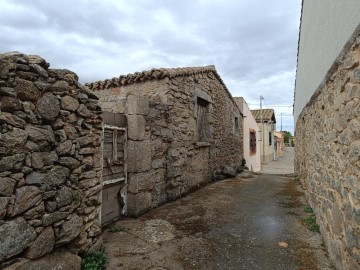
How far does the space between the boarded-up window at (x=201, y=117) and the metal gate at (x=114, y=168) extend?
3.27 meters

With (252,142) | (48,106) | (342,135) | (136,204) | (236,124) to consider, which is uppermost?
(236,124)

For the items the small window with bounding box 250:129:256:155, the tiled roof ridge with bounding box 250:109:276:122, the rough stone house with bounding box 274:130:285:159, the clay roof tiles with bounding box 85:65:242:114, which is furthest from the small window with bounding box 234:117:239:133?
the rough stone house with bounding box 274:130:285:159

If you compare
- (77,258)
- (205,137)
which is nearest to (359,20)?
(77,258)

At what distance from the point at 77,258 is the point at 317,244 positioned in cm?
297

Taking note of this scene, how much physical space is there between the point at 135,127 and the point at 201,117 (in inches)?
136

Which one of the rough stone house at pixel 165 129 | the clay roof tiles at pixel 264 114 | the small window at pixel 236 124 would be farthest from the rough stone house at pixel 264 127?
the rough stone house at pixel 165 129

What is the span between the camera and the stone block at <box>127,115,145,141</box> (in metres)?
4.40

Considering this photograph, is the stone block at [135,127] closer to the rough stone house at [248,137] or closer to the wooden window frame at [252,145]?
the rough stone house at [248,137]

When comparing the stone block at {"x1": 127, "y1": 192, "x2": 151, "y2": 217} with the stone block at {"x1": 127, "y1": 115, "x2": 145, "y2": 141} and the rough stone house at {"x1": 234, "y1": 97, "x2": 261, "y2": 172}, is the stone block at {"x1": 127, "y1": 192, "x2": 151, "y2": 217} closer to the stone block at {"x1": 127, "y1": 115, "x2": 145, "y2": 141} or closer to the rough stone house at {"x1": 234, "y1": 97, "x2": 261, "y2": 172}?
the stone block at {"x1": 127, "y1": 115, "x2": 145, "y2": 141}

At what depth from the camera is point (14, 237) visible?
1906mm

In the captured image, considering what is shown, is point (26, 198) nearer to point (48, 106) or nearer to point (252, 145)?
point (48, 106)

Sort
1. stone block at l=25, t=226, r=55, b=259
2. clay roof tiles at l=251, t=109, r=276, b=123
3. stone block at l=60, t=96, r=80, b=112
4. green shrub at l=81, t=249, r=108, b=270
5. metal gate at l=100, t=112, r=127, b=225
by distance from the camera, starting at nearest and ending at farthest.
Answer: stone block at l=25, t=226, r=55, b=259 → stone block at l=60, t=96, r=80, b=112 → green shrub at l=81, t=249, r=108, b=270 → metal gate at l=100, t=112, r=127, b=225 → clay roof tiles at l=251, t=109, r=276, b=123

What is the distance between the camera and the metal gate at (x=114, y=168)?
3850 millimetres

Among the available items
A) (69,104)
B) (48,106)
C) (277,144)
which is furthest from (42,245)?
(277,144)
